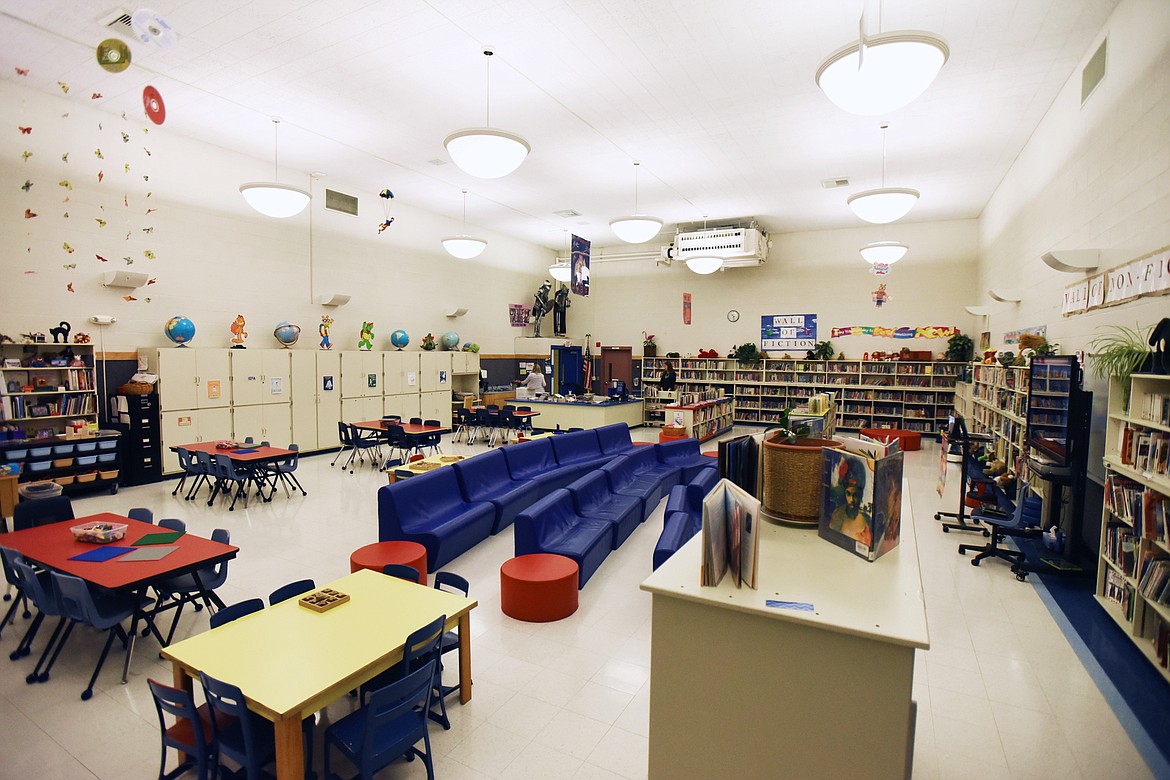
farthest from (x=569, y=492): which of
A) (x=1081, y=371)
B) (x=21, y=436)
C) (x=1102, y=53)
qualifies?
(x=21, y=436)

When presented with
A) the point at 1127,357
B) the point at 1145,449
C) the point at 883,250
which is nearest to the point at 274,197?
the point at 1127,357

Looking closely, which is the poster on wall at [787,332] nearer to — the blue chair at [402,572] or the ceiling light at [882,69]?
Answer: the ceiling light at [882,69]

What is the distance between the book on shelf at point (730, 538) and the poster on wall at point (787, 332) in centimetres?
1354

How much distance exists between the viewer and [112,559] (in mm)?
3727

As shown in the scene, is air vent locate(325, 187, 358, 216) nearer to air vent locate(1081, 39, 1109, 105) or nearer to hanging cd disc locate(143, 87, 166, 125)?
hanging cd disc locate(143, 87, 166, 125)

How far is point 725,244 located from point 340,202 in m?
8.42

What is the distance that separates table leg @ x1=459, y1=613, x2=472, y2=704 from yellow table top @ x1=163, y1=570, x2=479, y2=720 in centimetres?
12

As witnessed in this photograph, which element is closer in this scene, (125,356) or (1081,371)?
(1081,371)

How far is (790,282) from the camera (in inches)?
577

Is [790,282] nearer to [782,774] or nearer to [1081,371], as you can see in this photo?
[1081,371]

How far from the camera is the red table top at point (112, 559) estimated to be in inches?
137

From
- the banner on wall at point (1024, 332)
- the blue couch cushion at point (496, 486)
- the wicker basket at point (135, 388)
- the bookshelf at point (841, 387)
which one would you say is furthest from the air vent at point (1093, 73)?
the wicker basket at point (135, 388)

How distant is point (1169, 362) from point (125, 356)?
1148 centimetres

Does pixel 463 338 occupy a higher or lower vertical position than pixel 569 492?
higher
